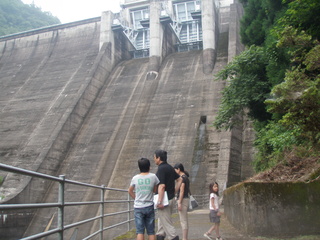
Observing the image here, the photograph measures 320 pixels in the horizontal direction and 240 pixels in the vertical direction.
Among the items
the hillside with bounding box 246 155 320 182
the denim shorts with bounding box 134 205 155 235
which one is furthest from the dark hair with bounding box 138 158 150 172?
the hillside with bounding box 246 155 320 182

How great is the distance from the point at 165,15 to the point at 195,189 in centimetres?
1589

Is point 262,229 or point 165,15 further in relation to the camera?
point 165,15

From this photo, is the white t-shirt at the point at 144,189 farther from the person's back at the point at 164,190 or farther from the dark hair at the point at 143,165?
the person's back at the point at 164,190

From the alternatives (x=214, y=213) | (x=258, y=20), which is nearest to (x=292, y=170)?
(x=214, y=213)

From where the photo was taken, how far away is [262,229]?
5238 millimetres

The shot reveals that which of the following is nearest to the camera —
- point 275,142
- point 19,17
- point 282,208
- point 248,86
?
point 282,208

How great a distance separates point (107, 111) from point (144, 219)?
1695 cm

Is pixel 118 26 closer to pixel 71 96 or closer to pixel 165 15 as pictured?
pixel 165 15

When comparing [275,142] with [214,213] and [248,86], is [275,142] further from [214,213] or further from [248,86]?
[214,213]

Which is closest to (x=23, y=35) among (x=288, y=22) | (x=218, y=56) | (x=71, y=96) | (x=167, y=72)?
(x=71, y=96)

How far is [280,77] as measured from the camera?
32.4 ft

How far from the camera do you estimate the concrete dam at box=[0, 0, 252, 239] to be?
15883mm

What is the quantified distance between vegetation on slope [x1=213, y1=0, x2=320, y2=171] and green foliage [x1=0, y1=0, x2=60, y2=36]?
4476cm

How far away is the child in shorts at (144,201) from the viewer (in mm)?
4215
